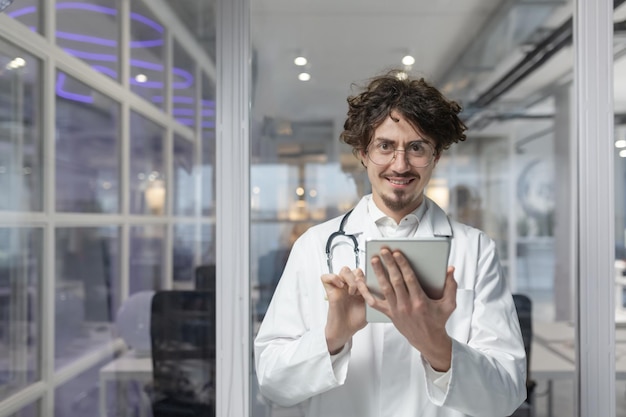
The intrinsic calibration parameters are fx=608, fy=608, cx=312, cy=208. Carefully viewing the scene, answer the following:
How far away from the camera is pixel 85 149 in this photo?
231cm

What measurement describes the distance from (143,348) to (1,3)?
1488 mm

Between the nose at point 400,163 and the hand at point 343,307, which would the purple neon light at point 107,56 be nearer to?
the nose at point 400,163

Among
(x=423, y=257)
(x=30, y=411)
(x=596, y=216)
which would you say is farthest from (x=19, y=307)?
(x=596, y=216)

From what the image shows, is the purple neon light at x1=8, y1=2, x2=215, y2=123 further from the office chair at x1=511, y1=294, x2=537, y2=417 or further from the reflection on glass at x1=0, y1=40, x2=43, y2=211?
the office chair at x1=511, y1=294, x2=537, y2=417

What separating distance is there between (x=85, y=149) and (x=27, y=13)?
55cm

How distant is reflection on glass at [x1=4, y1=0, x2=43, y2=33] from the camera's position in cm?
184

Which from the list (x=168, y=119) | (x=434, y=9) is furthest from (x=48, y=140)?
(x=434, y=9)

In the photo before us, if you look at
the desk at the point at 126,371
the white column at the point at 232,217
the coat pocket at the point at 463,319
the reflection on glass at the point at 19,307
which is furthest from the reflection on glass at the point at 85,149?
the coat pocket at the point at 463,319

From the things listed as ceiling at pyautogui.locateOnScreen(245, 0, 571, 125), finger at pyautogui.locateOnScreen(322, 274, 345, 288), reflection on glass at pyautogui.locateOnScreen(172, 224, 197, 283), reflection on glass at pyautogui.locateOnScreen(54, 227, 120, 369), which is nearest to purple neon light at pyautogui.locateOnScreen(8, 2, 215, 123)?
ceiling at pyautogui.locateOnScreen(245, 0, 571, 125)

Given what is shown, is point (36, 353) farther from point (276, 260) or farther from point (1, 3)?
point (1, 3)

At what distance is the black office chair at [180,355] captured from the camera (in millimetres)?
2123

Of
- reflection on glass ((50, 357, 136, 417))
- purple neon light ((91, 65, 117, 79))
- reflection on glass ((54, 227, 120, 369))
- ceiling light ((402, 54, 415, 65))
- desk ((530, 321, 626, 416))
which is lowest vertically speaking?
reflection on glass ((50, 357, 136, 417))

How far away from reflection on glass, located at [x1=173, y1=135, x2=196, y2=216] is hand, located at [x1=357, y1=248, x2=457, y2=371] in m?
1.37

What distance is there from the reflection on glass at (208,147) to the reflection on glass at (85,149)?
1.62 ft
